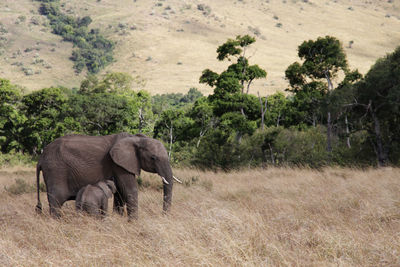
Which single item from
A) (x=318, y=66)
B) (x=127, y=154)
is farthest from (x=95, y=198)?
(x=318, y=66)

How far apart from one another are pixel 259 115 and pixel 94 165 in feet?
63.9

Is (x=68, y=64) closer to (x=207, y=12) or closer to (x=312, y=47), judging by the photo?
(x=207, y=12)

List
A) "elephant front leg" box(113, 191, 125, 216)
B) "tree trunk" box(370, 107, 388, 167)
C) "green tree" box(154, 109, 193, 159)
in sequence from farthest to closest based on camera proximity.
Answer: "green tree" box(154, 109, 193, 159), "tree trunk" box(370, 107, 388, 167), "elephant front leg" box(113, 191, 125, 216)

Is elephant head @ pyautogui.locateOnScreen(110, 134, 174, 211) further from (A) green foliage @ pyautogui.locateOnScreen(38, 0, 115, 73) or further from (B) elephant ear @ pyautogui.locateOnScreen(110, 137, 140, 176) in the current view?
(A) green foliage @ pyautogui.locateOnScreen(38, 0, 115, 73)

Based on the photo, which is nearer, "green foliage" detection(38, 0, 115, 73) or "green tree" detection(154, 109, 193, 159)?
"green tree" detection(154, 109, 193, 159)

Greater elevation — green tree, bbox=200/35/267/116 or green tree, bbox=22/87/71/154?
green tree, bbox=200/35/267/116

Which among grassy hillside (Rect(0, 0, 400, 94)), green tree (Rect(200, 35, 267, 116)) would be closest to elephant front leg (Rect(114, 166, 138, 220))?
green tree (Rect(200, 35, 267, 116))

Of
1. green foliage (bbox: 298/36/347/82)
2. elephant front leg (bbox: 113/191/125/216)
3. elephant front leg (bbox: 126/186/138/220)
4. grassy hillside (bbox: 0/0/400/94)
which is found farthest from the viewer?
grassy hillside (bbox: 0/0/400/94)

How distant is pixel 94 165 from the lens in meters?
6.78

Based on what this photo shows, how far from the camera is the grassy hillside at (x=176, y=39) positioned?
118 meters

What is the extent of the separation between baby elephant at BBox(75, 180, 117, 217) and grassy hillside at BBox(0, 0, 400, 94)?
88.8 meters

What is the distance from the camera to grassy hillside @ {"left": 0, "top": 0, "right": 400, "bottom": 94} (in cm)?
11781

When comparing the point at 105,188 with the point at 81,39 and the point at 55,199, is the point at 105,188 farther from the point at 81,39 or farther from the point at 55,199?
the point at 81,39

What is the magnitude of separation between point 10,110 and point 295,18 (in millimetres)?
185320
